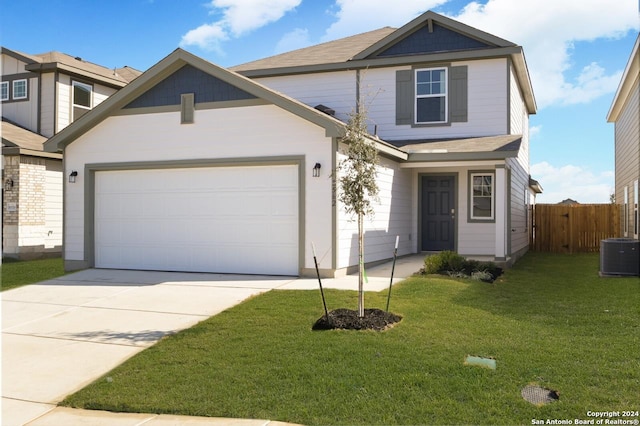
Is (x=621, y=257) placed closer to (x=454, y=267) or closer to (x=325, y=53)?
(x=454, y=267)

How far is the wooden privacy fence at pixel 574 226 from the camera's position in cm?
2059

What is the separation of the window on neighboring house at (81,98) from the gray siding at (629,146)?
17.1m

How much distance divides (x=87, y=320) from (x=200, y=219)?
4.50 m

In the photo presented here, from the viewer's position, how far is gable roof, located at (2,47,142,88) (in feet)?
62.2

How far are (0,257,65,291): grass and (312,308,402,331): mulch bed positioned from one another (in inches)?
282

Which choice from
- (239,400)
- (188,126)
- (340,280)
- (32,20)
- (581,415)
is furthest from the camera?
(32,20)

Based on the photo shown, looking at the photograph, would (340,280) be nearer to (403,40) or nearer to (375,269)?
(375,269)

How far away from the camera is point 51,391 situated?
5.62 meters

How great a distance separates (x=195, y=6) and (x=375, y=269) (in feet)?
22.0

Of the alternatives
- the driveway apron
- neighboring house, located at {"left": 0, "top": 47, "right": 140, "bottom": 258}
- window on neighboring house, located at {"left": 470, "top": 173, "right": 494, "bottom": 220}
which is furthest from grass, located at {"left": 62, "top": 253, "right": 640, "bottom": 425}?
neighboring house, located at {"left": 0, "top": 47, "right": 140, "bottom": 258}

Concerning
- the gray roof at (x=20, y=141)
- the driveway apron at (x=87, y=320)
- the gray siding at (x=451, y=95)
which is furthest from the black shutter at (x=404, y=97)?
the gray roof at (x=20, y=141)

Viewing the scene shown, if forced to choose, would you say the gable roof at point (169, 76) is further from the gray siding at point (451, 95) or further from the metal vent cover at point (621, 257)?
the metal vent cover at point (621, 257)

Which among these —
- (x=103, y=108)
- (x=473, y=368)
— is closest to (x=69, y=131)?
(x=103, y=108)

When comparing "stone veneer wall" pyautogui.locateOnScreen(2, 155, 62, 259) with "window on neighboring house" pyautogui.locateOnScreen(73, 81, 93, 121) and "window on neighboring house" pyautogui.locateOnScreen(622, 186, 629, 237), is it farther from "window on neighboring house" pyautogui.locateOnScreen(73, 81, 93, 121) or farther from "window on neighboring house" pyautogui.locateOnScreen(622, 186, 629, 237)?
"window on neighboring house" pyautogui.locateOnScreen(622, 186, 629, 237)
